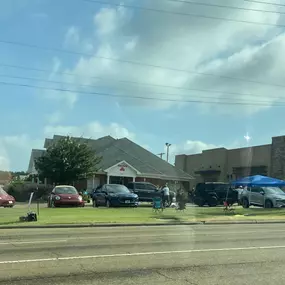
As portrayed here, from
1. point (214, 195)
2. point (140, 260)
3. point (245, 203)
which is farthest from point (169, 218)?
point (214, 195)

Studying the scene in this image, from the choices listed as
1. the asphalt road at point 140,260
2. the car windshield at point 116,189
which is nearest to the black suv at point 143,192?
the car windshield at point 116,189

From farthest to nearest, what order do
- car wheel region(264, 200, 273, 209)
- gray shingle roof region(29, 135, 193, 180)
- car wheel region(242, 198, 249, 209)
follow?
gray shingle roof region(29, 135, 193, 180), car wheel region(242, 198, 249, 209), car wheel region(264, 200, 273, 209)

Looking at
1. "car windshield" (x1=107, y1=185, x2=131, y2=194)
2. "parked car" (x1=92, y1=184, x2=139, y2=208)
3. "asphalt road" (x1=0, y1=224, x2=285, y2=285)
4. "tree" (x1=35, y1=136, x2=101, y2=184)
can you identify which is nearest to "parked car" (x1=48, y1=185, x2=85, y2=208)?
"parked car" (x1=92, y1=184, x2=139, y2=208)

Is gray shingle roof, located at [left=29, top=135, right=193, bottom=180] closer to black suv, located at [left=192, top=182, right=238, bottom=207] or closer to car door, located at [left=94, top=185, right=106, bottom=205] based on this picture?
black suv, located at [left=192, top=182, right=238, bottom=207]

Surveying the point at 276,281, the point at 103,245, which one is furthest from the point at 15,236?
the point at 276,281

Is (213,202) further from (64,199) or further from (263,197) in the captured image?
(64,199)

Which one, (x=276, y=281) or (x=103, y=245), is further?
(x=103, y=245)

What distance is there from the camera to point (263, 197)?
3319cm

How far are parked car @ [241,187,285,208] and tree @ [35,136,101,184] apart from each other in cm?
1358

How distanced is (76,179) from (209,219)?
20530 millimetres

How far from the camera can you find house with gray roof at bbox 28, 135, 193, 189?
4647 centimetres

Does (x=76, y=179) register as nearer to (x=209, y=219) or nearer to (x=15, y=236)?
(x=209, y=219)

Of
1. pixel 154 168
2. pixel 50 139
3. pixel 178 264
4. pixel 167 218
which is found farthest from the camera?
pixel 50 139

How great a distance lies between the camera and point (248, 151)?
180 ft
